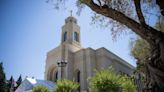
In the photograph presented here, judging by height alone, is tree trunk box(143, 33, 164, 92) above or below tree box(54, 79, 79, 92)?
below

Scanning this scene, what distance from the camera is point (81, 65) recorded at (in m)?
34.5

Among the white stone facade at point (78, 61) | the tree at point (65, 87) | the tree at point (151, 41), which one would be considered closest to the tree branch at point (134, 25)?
the tree at point (151, 41)

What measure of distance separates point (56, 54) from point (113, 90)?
2327 centimetres

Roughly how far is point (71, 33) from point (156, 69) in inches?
1317

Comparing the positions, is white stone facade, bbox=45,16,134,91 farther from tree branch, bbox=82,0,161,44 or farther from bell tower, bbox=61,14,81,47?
tree branch, bbox=82,0,161,44

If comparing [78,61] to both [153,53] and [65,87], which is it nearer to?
[65,87]

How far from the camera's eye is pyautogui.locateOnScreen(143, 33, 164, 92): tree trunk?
6.54m

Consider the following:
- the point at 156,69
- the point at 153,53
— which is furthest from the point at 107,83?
the point at 156,69

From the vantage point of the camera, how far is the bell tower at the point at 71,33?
39.2 meters

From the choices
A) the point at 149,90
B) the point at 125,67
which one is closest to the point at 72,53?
the point at 125,67

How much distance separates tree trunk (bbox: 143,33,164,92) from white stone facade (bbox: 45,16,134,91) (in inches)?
991

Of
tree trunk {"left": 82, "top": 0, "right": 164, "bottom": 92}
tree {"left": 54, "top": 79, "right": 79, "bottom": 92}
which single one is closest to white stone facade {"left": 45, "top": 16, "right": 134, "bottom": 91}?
tree {"left": 54, "top": 79, "right": 79, "bottom": 92}

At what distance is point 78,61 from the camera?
116ft

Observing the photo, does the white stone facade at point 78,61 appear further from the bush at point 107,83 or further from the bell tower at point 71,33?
the bush at point 107,83
